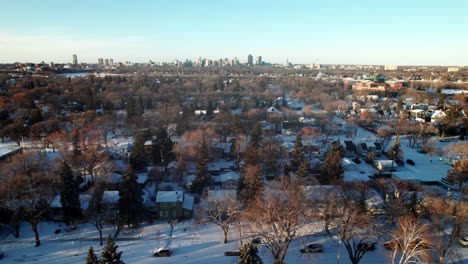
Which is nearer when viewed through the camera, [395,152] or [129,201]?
[129,201]

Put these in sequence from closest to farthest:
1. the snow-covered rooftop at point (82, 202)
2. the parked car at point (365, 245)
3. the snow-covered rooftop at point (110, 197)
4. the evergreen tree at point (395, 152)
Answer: the parked car at point (365, 245) → the snow-covered rooftop at point (110, 197) → the snow-covered rooftop at point (82, 202) → the evergreen tree at point (395, 152)

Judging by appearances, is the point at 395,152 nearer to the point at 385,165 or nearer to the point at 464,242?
the point at 385,165

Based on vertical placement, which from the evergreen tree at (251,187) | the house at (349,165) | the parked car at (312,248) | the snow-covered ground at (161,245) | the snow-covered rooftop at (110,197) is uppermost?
the evergreen tree at (251,187)

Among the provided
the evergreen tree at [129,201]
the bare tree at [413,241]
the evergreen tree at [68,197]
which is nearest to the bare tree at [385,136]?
the bare tree at [413,241]

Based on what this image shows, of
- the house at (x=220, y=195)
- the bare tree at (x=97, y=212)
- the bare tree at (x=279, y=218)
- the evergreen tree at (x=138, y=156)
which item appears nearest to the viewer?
the bare tree at (x=279, y=218)

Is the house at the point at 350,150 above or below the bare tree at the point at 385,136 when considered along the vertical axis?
below

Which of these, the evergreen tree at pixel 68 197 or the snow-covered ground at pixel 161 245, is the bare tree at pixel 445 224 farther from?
the evergreen tree at pixel 68 197

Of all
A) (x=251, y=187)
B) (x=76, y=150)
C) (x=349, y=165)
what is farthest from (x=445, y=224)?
→ (x=76, y=150)

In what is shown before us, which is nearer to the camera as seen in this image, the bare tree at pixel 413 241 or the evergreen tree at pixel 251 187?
the bare tree at pixel 413 241
